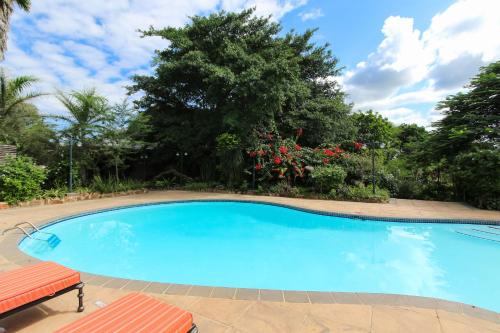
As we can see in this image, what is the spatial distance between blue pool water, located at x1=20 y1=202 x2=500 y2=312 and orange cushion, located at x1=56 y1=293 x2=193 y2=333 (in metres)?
2.05

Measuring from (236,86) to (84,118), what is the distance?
5867mm

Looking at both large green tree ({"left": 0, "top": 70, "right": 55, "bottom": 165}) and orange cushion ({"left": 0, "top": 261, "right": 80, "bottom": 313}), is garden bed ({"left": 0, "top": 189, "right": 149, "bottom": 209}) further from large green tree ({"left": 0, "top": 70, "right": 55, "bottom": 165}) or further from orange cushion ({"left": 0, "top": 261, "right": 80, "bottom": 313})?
orange cushion ({"left": 0, "top": 261, "right": 80, "bottom": 313})

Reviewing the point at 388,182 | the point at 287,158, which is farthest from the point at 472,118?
the point at 287,158

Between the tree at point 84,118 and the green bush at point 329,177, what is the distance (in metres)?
8.48

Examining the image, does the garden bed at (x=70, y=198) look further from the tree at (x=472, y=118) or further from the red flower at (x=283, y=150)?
the tree at (x=472, y=118)

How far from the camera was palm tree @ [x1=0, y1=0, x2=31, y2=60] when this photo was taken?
762 centimetres

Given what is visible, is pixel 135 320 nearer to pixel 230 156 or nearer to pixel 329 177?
pixel 329 177

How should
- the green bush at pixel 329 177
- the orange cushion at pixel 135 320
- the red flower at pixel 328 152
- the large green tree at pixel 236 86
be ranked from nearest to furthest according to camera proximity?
1. the orange cushion at pixel 135 320
2. the green bush at pixel 329 177
3. the large green tree at pixel 236 86
4. the red flower at pixel 328 152

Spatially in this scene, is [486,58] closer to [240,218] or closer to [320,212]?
[320,212]

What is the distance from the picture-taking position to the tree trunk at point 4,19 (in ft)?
25.0

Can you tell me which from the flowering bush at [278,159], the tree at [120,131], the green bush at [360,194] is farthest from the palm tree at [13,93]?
the green bush at [360,194]

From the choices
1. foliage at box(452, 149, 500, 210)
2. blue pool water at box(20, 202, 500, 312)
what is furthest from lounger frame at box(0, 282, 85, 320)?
foliage at box(452, 149, 500, 210)

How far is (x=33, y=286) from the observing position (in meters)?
2.00

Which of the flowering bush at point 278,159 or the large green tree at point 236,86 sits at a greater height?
the large green tree at point 236,86
